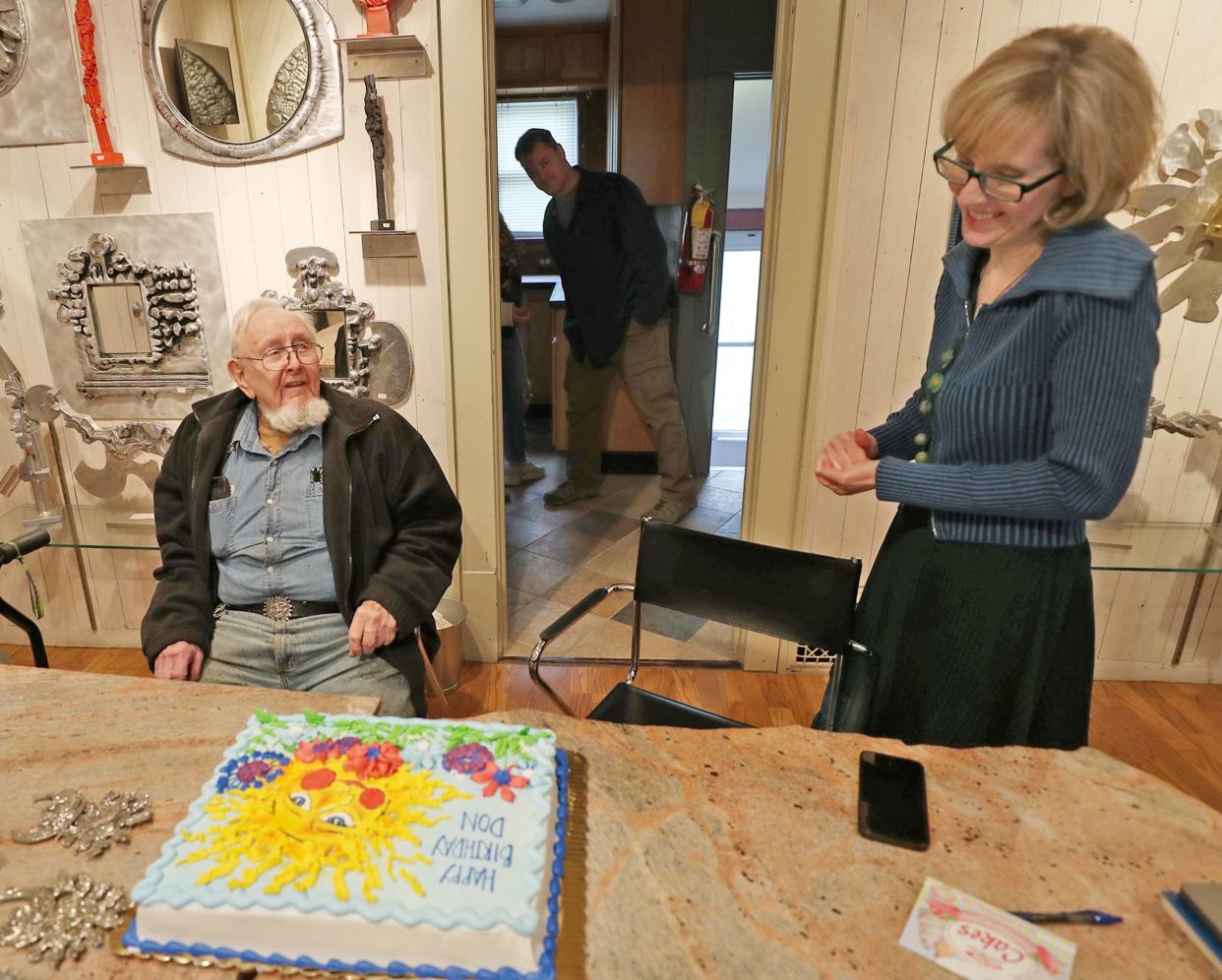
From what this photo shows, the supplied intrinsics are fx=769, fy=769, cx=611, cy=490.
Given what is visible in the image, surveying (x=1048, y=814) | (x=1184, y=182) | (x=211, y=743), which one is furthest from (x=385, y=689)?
(x=1184, y=182)

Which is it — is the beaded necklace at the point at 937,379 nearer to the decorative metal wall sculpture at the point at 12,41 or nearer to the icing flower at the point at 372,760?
the icing flower at the point at 372,760

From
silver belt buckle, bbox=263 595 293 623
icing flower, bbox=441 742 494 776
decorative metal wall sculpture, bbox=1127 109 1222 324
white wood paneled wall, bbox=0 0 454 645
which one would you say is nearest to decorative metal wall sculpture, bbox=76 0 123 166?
white wood paneled wall, bbox=0 0 454 645

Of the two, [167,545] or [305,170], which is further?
[305,170]

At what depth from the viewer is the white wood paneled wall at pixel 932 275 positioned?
2029 mm

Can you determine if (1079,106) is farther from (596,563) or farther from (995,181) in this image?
(596,563)

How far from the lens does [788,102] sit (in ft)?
6.94

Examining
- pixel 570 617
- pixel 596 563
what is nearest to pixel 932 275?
pixel 570 617

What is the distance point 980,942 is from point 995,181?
0.94 m

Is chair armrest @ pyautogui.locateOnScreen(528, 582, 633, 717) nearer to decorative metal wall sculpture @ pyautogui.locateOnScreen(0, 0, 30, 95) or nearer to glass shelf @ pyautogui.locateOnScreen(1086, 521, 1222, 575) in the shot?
glass shelf @ pyautogui.locateOnScreen(1086, 521, 1222, 575)

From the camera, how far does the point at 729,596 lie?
1.71 metres

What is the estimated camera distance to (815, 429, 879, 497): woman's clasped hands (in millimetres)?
1290

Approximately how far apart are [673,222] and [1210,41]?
235 cm

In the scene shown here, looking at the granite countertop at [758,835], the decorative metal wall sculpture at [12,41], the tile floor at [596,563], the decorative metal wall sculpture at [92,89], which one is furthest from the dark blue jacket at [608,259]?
the granite countertop at [758,835]

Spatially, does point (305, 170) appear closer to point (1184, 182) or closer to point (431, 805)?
point (431, 805)
